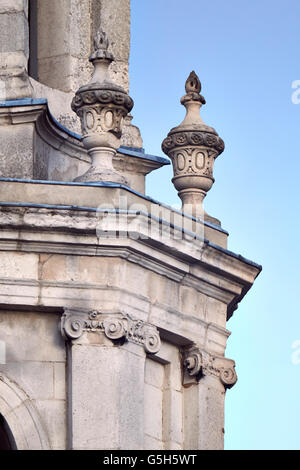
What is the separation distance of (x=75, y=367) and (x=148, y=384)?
4.76 ft

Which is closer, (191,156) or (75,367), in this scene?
(75,367)

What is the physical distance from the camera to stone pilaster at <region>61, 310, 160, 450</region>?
→ 35.7 metres

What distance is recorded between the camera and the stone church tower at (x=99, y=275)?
118 feet

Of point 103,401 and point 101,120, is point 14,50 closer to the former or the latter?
point 101,120

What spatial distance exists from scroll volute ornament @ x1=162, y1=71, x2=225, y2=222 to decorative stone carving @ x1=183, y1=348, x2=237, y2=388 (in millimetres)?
1842

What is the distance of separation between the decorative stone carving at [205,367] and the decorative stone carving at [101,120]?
7.65 feet

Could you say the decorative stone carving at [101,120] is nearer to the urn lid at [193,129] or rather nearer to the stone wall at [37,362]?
the urn lid at [193,129]

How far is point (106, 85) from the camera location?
3675 centimetres

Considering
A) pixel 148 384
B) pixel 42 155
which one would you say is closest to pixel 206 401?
pixel 148 384

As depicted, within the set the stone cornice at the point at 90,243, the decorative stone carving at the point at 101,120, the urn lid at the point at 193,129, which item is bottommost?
the stone cornice at the point at 90,243

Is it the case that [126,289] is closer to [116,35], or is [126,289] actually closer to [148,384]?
[148,384]

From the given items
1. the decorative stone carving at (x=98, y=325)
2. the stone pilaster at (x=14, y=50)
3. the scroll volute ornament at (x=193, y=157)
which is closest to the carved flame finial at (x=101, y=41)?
the stone pilaster at (x=14, y=50)

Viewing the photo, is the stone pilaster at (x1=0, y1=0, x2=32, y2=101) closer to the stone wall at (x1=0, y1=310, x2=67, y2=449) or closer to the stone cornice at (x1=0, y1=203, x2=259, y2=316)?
the stone cornice at (x1=0, y1=203, x2=259, y2=316)

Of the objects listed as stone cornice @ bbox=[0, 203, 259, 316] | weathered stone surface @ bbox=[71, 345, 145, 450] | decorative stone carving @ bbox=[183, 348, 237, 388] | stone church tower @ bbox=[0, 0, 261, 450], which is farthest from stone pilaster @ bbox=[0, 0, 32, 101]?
decorative stone carving @ bbox=[183, 348, 237, 388]
